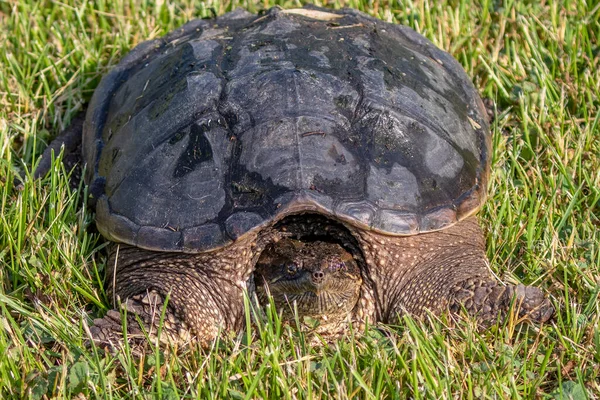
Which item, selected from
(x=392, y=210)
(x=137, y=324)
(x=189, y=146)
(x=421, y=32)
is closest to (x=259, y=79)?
(x=189, y=146)

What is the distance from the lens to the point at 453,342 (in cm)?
326

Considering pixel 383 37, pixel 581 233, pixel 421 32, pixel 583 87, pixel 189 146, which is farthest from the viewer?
pixel 421 32

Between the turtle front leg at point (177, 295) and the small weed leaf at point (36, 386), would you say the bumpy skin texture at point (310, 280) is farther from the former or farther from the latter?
the small weed leaf at point (36, 386)

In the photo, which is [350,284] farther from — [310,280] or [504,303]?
[504,303]

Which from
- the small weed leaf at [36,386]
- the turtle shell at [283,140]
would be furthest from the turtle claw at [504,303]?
the small weed leaf at [36,386]

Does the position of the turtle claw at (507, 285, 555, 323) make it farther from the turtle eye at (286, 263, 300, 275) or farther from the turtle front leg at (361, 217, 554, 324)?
the turtle eye at (286, 263, 300, 275)

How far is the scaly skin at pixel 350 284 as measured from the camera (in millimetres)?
3441

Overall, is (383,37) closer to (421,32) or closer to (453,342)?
(421,32)

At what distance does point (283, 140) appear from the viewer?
3.52 m

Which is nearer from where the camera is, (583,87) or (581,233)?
(581,233)

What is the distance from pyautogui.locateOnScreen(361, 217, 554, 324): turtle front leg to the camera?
3418 mm

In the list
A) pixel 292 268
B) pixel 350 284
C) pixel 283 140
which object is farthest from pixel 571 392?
pixel 283 140

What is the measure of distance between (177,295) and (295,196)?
0.64 metres

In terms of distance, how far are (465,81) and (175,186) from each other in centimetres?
171
